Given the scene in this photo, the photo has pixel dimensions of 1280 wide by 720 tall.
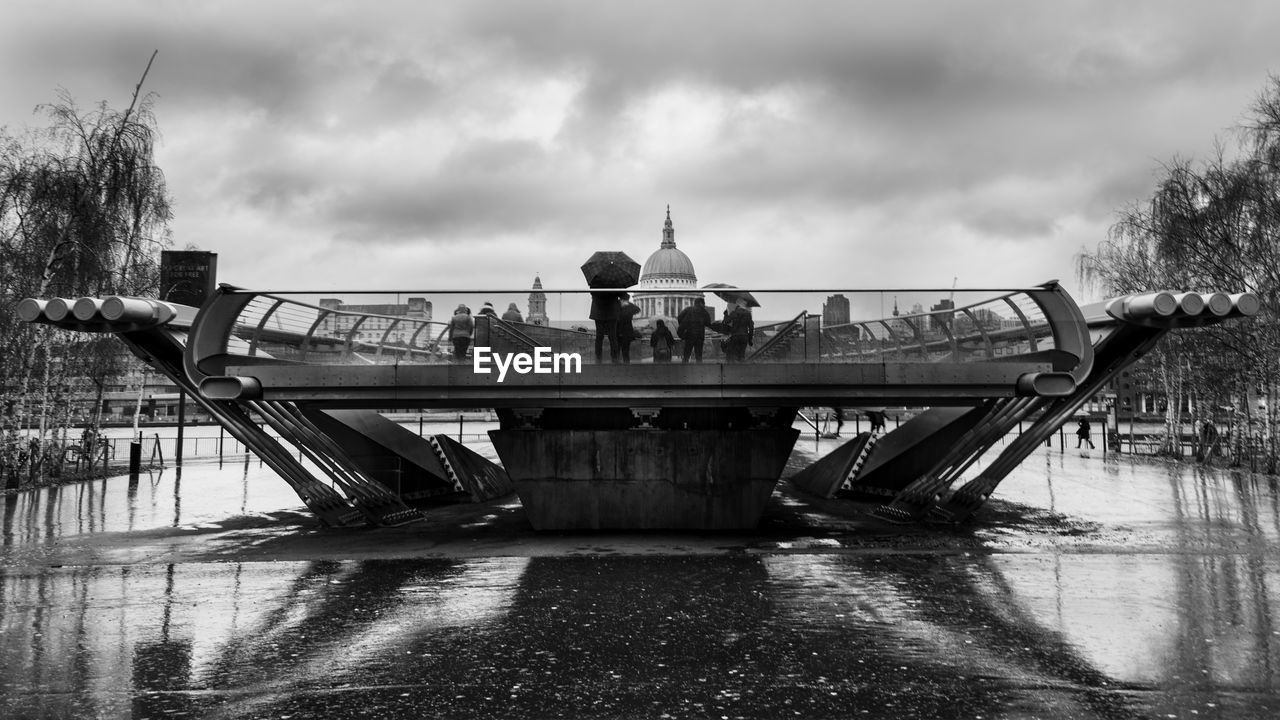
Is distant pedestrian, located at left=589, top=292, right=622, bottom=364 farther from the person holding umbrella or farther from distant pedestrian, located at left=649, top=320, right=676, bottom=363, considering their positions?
distant pedestrian, located at left=649, top=320, right=676, bottom=363

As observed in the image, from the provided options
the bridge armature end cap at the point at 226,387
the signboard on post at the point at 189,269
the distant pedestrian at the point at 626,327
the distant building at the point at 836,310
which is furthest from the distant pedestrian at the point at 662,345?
the signboard on post at the point at 189,269

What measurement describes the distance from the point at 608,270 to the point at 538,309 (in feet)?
4.16

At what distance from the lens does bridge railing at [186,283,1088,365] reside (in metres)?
14.1

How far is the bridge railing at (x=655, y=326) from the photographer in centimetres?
1410

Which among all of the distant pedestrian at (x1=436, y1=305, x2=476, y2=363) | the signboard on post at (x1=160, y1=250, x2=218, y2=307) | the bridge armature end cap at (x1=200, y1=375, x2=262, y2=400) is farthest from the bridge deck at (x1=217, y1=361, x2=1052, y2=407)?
the signboard on post at (x1=160, y1=250, x2=218, y2=307)

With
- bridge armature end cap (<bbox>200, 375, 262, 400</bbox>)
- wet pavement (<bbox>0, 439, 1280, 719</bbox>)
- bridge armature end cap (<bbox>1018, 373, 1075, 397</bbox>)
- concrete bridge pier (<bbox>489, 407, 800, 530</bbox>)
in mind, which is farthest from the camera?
concrete bridge pier (<bbox>489, 407, 800, 530</bbox>)

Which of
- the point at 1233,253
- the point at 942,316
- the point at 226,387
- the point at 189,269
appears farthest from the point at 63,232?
the point at 1233,253

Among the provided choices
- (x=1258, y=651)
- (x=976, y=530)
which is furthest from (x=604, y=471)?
(x=1258, y=651)

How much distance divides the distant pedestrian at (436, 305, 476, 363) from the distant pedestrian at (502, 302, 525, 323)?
0.52 meters

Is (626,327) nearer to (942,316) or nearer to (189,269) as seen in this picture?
(942,316)

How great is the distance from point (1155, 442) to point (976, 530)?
31779mm

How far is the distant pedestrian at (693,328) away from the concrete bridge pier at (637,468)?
1474 millimetres

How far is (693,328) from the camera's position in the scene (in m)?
14.2

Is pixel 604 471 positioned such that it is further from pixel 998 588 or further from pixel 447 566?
pixel 998 588
